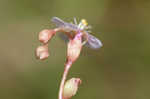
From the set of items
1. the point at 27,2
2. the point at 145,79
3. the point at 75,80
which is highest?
the point at 27,2

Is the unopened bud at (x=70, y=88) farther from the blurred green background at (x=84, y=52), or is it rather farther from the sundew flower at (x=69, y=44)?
the blurred green background at (x=84, y=52)

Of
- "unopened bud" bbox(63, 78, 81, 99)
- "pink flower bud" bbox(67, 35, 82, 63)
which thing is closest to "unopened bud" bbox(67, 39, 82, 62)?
"pink flower bud" bbox(67, 35, 82, 63)

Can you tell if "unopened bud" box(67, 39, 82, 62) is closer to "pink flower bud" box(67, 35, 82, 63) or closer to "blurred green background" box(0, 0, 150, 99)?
"pink flower bud" box(67, 35, 82, 63)

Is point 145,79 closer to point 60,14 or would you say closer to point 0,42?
point 60,14

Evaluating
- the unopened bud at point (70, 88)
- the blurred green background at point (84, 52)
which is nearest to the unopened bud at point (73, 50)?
the unopened bud at point (70, 88)

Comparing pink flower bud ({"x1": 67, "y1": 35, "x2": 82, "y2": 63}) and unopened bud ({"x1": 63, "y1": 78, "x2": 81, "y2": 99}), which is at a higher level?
pink flower bud ({"x1": 67, "y1": 35, "x2": 82, "y2": 63})

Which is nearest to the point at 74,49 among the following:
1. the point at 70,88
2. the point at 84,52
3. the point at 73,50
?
the point at 73,50

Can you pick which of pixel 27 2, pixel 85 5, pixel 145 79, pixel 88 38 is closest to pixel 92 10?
pixel 85 5

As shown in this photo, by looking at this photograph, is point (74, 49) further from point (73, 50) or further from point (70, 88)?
point (70, 88)
